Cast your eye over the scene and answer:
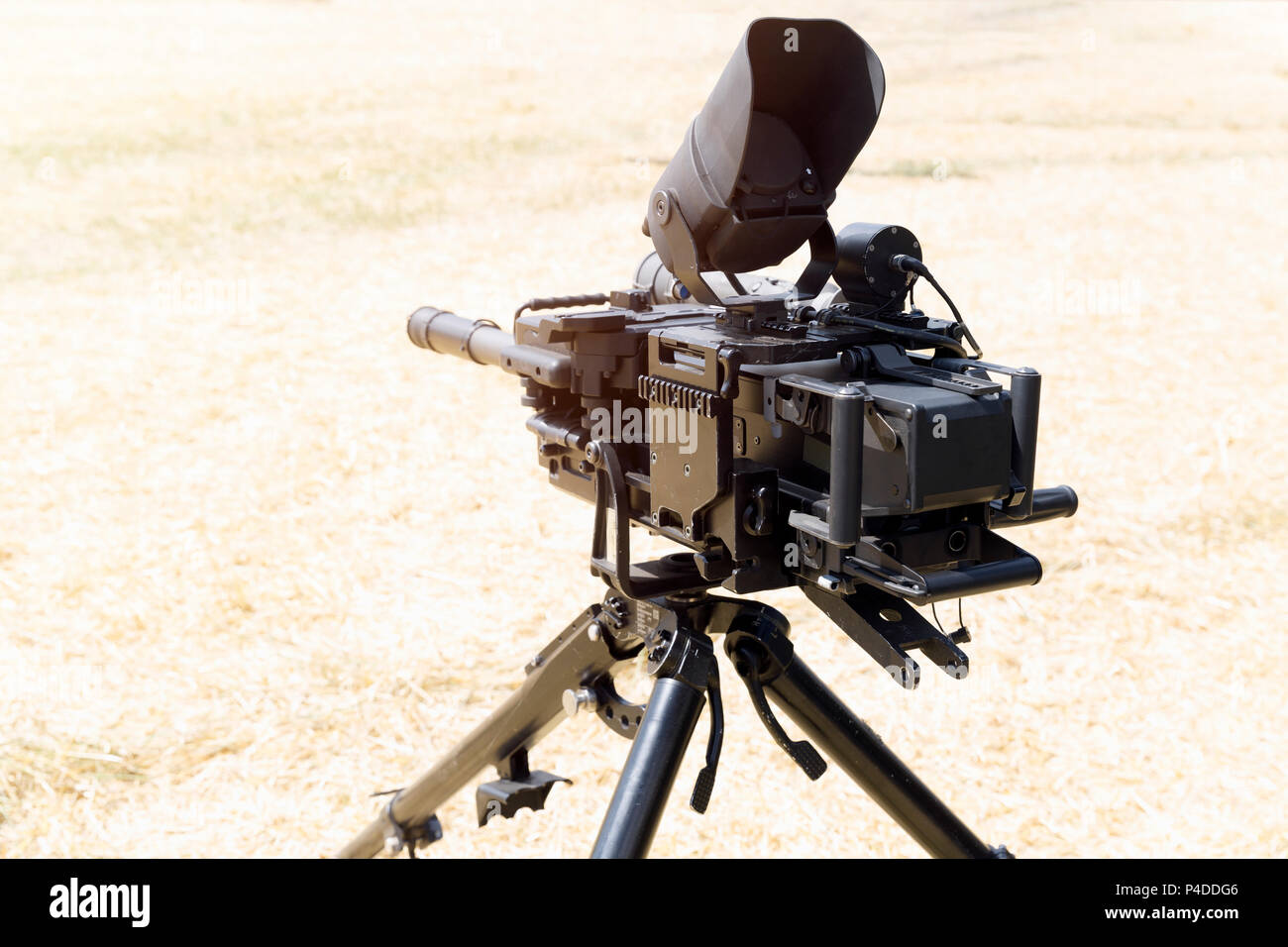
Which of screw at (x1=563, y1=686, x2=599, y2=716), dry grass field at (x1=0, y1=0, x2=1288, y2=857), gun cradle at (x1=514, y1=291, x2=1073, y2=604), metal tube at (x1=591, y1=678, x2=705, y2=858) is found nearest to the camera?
gun cradle at (x1=514, y1=291, x2=1073, y2=604)

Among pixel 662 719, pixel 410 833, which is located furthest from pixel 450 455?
pixel 662 719

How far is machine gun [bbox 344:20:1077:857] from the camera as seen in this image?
2.38 meters

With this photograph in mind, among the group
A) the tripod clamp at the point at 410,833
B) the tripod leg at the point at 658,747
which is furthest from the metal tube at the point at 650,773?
the tripod clamp at the point at 410,833

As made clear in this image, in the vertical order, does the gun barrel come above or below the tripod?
above

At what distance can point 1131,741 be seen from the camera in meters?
5.05

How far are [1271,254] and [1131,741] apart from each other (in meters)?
7.32

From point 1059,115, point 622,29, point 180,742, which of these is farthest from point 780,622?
point 622,29

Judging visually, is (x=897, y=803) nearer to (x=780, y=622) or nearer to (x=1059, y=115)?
(x=780, y=622)

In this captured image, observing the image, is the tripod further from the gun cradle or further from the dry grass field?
the dry grass field

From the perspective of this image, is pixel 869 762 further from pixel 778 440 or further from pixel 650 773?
pixel 778 440

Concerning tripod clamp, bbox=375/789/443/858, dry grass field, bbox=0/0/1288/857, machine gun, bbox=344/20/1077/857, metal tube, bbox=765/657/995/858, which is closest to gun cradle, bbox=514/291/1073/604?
machine gun, bbox=344/20/1077/857

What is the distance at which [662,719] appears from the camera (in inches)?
113

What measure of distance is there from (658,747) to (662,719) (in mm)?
71

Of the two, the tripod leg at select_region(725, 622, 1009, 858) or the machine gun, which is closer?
the machine gun
